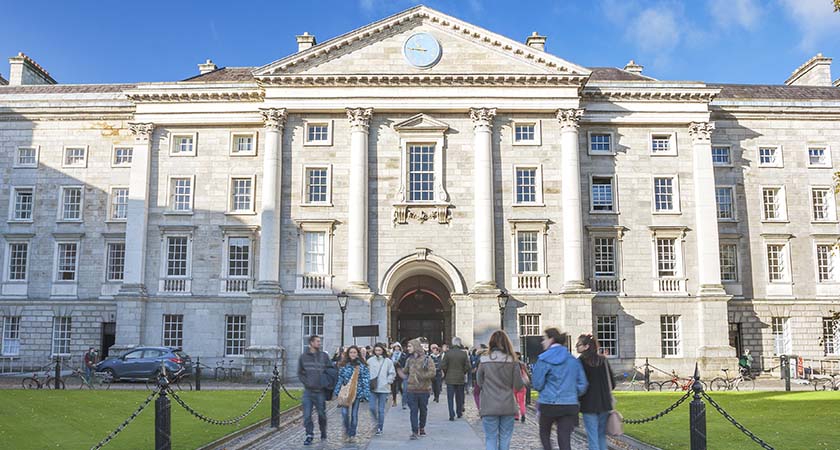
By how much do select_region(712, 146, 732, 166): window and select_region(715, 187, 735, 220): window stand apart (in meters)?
1.44

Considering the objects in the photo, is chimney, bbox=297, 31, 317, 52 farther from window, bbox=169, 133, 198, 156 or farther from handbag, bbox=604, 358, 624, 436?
handbag, bbox=604, 358, 624, 436

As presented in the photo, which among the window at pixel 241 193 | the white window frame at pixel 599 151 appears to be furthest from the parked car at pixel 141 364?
the white window frame at pixel 599 151

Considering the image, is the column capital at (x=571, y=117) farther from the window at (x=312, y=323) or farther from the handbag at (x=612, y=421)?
the handbag at (x=612, y=421)

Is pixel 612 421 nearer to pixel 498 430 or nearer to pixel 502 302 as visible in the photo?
pixel 498 430

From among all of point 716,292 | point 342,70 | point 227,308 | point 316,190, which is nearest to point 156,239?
point 227,308

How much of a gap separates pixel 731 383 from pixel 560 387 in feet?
76.9

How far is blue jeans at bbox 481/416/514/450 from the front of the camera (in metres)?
11.4

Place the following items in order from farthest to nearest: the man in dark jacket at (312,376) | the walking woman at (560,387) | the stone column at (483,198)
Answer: the stone column at (483,198) → the man in dark jacket at (312,376) → the walking woman at (560,387)

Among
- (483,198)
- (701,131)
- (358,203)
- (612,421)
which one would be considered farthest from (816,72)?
(612,421)

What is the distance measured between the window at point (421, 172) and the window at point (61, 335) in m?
19.3

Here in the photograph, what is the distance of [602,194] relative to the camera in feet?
127

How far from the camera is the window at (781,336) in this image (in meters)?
39.1

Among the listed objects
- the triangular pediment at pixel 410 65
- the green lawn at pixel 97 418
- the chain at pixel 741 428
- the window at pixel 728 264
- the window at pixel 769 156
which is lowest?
the green lawn at pixel 97 418

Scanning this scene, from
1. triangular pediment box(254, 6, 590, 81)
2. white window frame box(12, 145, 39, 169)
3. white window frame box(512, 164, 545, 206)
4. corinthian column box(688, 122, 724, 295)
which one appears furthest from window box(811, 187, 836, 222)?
white window frame box(12, 145, 39, 169)
